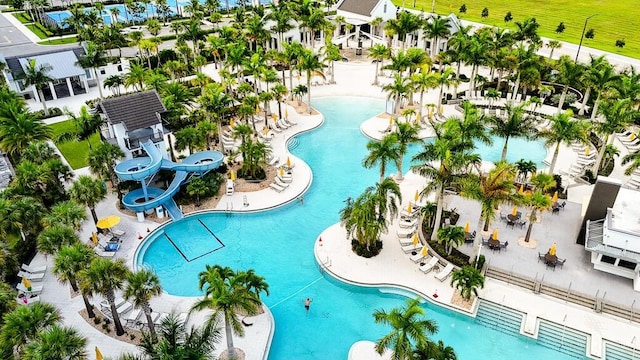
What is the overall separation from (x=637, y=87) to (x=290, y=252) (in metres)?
36.0

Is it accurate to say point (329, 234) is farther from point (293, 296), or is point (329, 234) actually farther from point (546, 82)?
point (546, 82)

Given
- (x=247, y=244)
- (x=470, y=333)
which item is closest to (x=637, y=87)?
(x=470, y=333)

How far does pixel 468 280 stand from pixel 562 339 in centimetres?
641

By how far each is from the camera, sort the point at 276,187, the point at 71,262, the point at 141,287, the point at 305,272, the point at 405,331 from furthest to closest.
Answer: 1. the point at 276,187
2. the point at 305,272
3. the point at 71,262
4. the point at 141,287
5. the point at 405,331

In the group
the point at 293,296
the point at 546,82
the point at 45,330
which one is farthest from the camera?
the point at 546,82

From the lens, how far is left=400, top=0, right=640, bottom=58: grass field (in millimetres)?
75938

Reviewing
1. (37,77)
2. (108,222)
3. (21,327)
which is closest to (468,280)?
(21,327)

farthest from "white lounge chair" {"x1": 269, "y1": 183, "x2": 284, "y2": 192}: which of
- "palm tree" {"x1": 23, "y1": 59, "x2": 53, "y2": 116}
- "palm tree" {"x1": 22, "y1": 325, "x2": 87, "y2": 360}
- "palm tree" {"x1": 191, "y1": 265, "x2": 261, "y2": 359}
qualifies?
"palm tree" {"x1": 23, "y1": 59, "x2": 53, "y2": 116}

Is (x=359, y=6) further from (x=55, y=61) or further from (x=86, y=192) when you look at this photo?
(x=86, y=192)

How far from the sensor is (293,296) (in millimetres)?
30938


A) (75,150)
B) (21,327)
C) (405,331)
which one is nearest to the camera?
(21,327)

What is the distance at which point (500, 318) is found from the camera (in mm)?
29125

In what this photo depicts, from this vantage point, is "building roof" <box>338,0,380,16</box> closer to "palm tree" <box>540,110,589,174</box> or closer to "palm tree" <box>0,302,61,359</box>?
"palm tree" <box>540,110,589,174</box>

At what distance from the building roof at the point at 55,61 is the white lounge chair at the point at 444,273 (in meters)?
51.3
